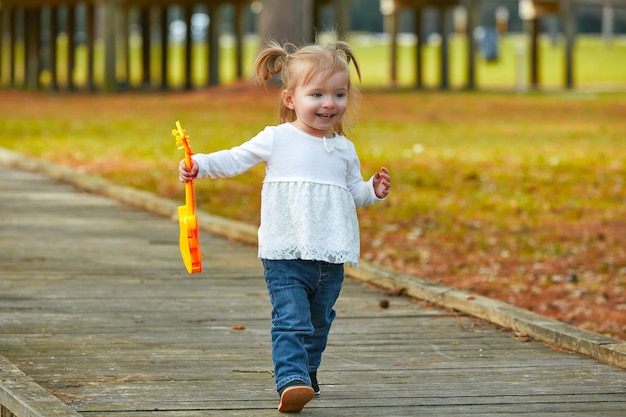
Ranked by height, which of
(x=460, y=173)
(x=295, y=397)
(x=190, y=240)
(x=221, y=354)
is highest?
(x=190, y=240)

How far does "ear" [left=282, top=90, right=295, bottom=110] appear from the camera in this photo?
5.04 m

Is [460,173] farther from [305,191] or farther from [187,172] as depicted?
[187,172]

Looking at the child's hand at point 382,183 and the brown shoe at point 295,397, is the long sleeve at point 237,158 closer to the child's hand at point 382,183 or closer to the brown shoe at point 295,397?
the child's hand at point 382,183

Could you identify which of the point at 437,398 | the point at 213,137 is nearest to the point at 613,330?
the point at 437,398

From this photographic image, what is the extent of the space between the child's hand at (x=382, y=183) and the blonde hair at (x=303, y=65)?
270mm

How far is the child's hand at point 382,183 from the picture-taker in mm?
5035

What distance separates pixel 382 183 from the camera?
199 inches

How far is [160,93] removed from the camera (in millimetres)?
33688

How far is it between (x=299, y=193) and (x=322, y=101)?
347 mm

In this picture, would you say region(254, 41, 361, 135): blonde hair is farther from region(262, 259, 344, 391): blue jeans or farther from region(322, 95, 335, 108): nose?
region(262, 259, 344, 391): blue jeans

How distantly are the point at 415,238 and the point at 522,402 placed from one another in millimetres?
5292

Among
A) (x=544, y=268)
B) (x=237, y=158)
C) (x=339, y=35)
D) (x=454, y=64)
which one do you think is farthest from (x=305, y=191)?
(x=454, y=64)

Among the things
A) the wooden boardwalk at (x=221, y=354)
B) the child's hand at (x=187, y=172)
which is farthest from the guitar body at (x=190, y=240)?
the wooden boardwalk at (x=221, y=354)

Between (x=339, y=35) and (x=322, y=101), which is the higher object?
(x=322, y=101)
